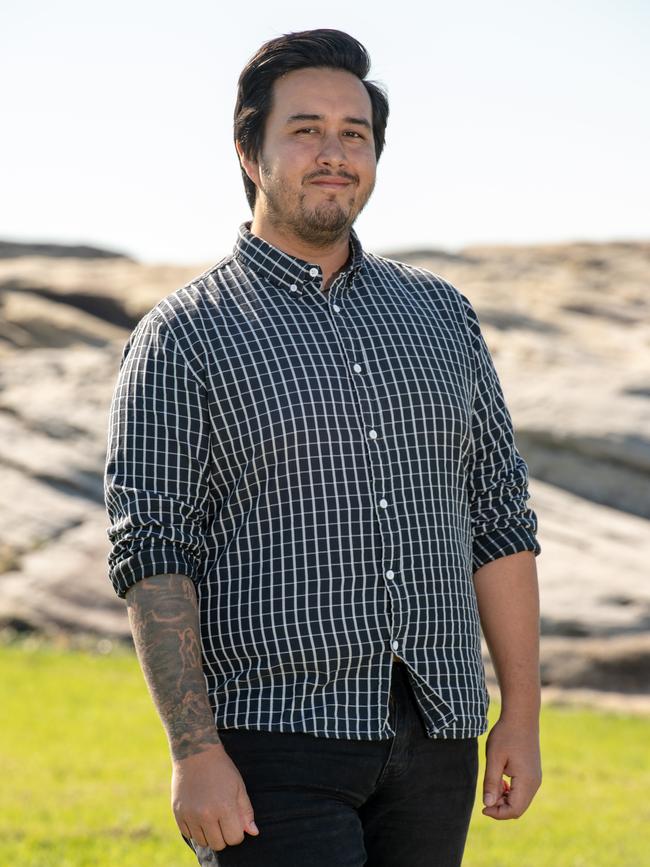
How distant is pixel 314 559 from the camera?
2.85 m

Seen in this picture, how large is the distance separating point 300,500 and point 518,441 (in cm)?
1309

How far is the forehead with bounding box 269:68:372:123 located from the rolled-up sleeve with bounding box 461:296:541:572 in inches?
26.0

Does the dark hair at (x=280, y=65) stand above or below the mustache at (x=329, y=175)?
above

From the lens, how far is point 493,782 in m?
3.04

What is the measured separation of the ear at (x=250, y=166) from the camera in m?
3.31

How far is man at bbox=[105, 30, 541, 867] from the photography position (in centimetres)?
275

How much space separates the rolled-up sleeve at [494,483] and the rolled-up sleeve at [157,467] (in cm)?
76

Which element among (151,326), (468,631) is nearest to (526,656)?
(468,631)

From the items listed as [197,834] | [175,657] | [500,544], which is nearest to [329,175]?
[500,544]

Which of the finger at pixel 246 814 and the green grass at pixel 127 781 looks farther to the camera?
the green grass at pixel 127 781

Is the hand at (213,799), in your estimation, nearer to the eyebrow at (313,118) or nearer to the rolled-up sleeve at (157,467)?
the rolled-up sleeve at (157,467)

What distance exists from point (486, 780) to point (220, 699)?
71cm

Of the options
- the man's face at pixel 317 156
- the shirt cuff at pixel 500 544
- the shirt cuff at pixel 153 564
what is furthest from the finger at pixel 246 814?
the man's face at pixel 317 156

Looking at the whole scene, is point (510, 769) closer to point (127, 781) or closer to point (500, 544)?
point (500, 544)
